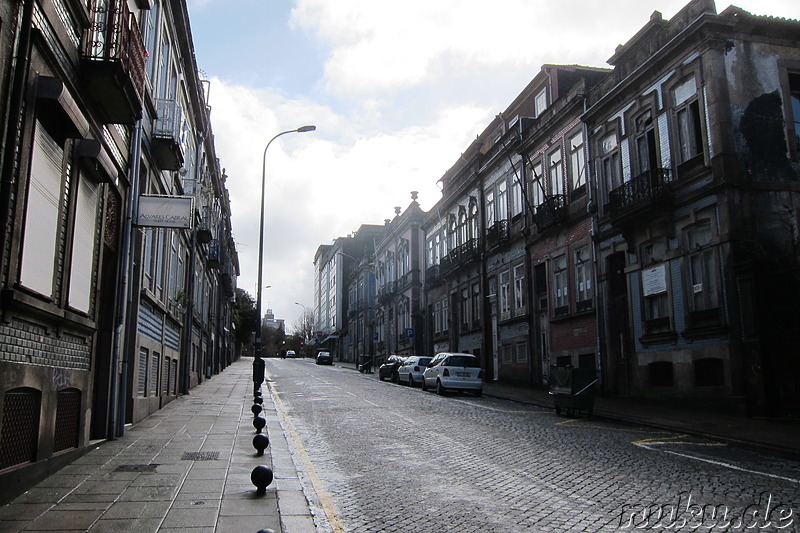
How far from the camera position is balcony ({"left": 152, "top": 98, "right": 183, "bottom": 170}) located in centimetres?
1534

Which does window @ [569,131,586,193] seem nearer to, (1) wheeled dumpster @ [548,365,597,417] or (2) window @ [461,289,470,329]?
(1) wheeled dumpster @ [548,365,597,417]

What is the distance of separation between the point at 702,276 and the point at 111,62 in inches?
643

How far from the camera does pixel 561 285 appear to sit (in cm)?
2839

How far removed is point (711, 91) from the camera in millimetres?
19125

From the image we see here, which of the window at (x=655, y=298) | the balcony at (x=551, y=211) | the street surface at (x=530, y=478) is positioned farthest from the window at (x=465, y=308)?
the street surface at (x=530, y=478)

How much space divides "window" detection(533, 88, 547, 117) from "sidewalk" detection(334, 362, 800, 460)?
49.4 ft

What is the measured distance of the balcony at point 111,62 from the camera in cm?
912

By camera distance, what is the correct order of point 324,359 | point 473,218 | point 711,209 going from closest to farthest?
1. point 711,209
2. point 473,218
3. point 324,359

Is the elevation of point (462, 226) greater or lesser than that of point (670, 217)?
greater

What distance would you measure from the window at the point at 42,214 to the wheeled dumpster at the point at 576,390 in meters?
A: 13.3

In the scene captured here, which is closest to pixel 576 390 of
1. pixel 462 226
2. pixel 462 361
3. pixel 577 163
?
pixel 462 361

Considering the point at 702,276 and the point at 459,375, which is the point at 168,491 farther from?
the point at 459,375

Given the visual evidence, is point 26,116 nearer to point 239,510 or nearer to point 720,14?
point 239,510

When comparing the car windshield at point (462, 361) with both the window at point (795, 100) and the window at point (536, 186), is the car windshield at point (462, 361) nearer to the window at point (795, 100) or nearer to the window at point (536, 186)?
the window at point (536, 186)
